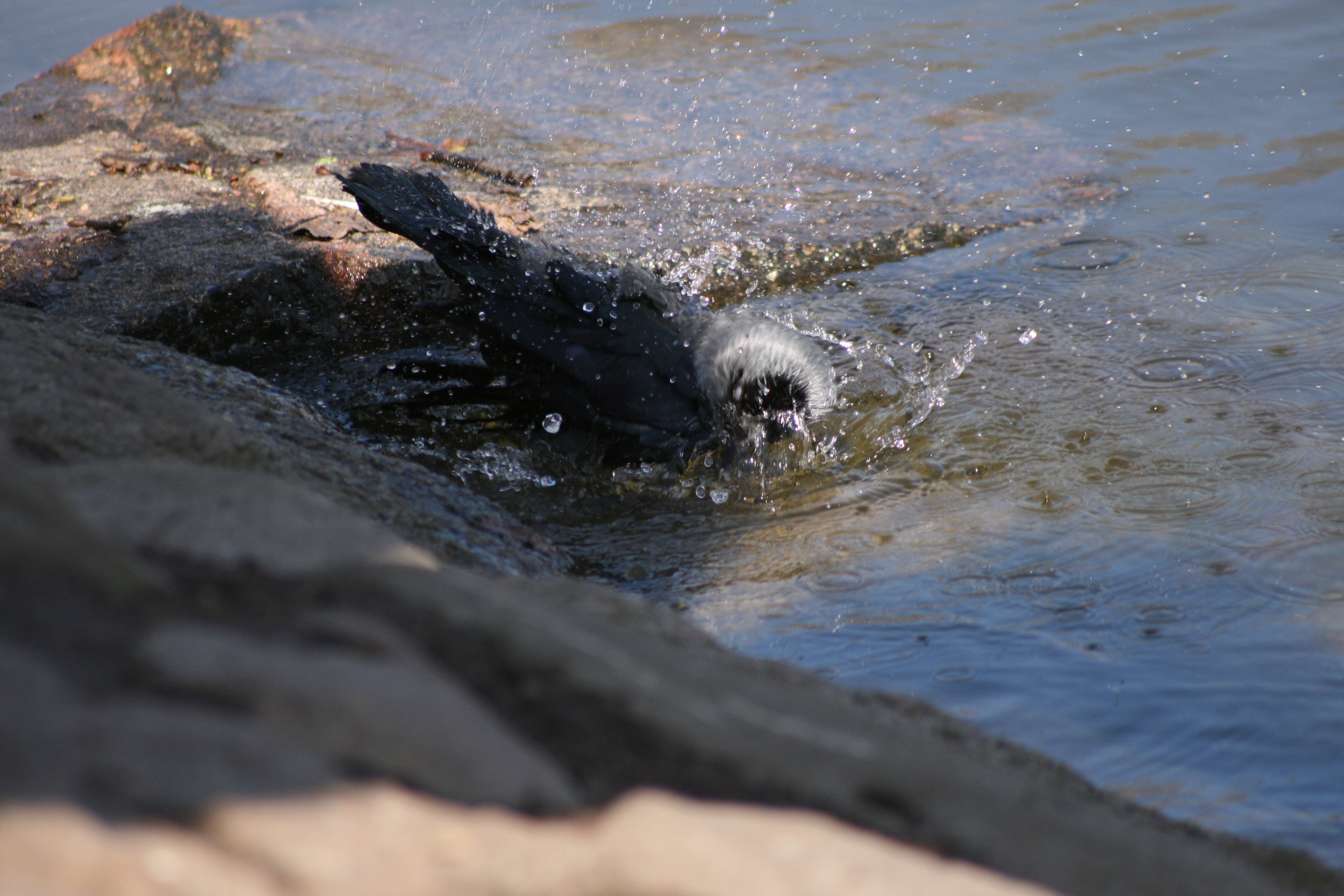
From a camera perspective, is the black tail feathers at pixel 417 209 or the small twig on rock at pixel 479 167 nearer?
the black tail feathers at pixel 417 209

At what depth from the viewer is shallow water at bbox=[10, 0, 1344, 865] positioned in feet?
7.29

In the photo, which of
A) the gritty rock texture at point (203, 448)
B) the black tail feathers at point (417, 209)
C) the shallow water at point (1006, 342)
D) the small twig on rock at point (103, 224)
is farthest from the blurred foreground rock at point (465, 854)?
the small twig on rock at point (103, 224)

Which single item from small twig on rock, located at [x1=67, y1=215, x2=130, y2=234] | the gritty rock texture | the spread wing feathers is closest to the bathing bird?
the spread wing feathers

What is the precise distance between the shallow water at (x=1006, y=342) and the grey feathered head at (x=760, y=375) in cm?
12

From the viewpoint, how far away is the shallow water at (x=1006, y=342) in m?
2.22

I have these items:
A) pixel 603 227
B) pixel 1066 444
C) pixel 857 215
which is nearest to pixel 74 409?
pixel 1066 444

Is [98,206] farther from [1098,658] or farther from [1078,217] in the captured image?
[1078,217]

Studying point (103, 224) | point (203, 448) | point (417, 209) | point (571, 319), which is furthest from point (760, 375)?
point (103, 224)

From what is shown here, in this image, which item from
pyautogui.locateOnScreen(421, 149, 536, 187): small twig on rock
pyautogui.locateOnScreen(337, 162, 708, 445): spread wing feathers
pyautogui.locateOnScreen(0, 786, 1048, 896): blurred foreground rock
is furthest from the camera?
pyautogui.locateOnScreen(421, 149, 536, 187): small twig on rock

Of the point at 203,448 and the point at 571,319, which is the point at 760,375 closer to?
the point at 571,319

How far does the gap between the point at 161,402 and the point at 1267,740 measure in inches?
87.3

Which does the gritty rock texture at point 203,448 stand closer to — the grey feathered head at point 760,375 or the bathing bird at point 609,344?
the bathing bird at point 609,344

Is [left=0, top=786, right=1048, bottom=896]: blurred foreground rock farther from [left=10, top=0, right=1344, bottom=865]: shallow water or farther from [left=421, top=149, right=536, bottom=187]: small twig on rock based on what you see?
[left=421, top=149, right=536, bottom=187]: small twig on rock

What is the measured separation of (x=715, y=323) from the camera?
11.5 feet
